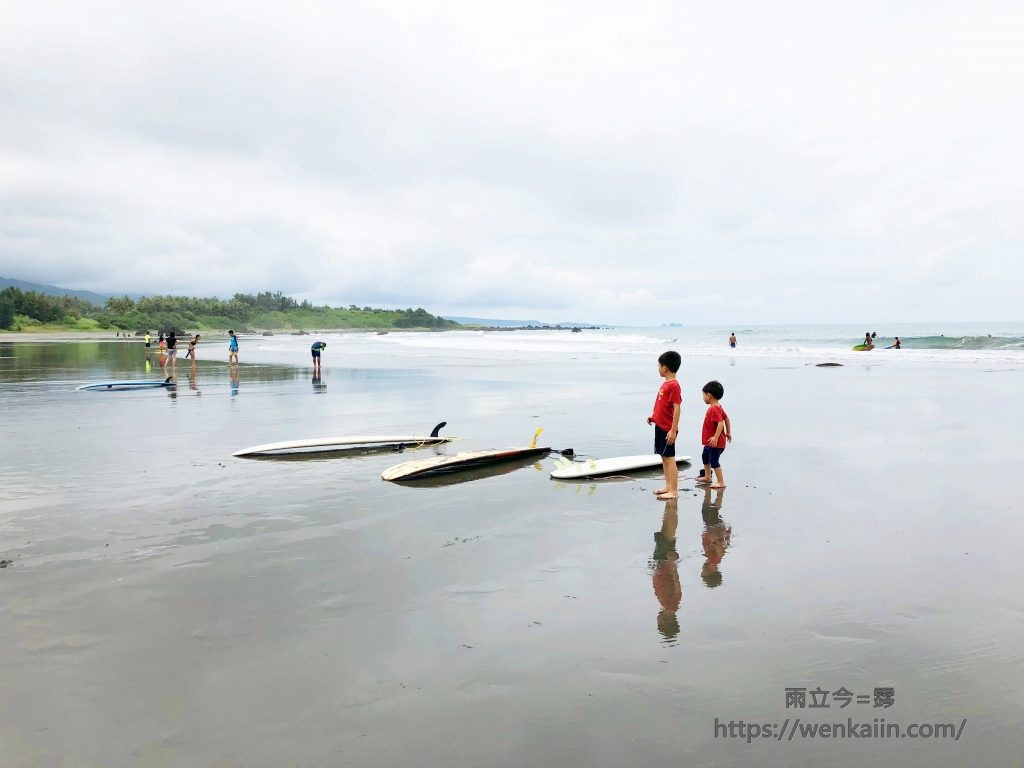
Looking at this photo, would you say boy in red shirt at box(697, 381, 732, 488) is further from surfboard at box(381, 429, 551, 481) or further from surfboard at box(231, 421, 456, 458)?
surfboard at box(231, 421, 456, 458)

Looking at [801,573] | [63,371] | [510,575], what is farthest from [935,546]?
[63,371]

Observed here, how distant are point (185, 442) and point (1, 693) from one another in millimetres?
8429

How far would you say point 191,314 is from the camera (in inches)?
4606

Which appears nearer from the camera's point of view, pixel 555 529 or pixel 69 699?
pixel 69 699

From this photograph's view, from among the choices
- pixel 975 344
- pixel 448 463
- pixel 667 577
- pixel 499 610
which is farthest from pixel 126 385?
pixel 975 344

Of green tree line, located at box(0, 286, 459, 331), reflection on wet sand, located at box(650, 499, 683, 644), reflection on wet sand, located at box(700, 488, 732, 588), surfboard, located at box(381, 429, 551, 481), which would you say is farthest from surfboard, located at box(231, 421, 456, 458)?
green tree line, located at box(0, 286, 459, 331)

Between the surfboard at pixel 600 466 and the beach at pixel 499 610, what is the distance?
23 cm

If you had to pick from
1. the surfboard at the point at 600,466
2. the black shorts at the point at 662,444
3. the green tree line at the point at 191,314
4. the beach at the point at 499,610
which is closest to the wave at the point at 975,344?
the beach at the point at 499,610

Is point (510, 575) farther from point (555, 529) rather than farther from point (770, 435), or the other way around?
point (770, 435)

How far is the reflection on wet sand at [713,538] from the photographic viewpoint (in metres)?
5.33

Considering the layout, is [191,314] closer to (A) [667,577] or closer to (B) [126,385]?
(B) [126,385]

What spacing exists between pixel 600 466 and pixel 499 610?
4.73 meters

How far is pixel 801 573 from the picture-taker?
211 inches

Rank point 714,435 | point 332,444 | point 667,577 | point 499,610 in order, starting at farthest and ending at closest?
1. point 332,444
2. point 714,435
3. point 667,577
4. point 499,610
